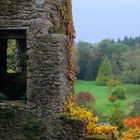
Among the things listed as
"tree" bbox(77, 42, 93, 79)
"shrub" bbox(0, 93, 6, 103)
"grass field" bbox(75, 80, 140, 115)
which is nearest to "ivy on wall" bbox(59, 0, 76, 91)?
"shrub" bbox(0, 93, 6, 103)

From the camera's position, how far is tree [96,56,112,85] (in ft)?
238

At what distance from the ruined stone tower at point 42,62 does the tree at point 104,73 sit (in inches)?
2384

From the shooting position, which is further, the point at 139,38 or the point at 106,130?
the point at 139,38

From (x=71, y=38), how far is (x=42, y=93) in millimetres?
2097

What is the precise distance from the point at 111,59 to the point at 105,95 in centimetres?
1770

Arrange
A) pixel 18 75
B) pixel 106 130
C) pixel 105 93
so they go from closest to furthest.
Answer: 1. pixel 106 130
2. pixel 18 75
3. pixel 105 93

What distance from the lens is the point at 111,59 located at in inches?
3223

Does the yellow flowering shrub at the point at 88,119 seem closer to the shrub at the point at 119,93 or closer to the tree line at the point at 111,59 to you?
the shrub at the point at 119,93

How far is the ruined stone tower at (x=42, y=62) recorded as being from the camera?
11.3m

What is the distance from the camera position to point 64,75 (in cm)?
1174

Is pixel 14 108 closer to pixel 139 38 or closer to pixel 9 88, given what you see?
pixel 9 88

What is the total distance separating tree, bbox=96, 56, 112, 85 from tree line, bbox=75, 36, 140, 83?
5.56ft

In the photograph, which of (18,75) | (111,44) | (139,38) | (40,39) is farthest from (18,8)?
(139,38)

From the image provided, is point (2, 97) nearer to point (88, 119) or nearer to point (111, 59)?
point (88, 119)
